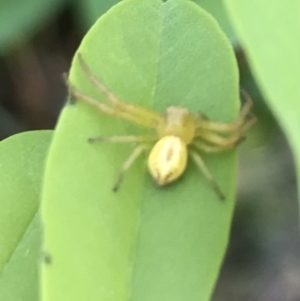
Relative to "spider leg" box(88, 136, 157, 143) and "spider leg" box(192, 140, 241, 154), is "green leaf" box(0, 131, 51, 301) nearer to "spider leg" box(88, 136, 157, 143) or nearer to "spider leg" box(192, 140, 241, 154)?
"spider leg" box(88, 136, 157, 143)

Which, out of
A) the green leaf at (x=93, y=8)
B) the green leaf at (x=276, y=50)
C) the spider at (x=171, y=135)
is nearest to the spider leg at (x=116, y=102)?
the spider at (x=171, y=135)

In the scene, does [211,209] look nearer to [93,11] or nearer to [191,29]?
[191,29]

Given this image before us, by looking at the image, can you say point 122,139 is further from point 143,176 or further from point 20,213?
point 20,213

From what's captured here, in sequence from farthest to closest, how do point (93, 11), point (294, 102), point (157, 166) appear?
1. point (93, 11)
2. point (157, 166)
3. point (294, 102)

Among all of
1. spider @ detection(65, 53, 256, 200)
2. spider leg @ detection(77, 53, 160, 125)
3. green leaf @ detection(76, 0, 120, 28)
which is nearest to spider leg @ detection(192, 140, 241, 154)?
spider @ detection(65, 53, 256, 200)

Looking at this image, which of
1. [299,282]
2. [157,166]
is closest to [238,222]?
[299,282]

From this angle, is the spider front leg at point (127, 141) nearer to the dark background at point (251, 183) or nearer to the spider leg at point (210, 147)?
the spider leg at point (210, 147)
